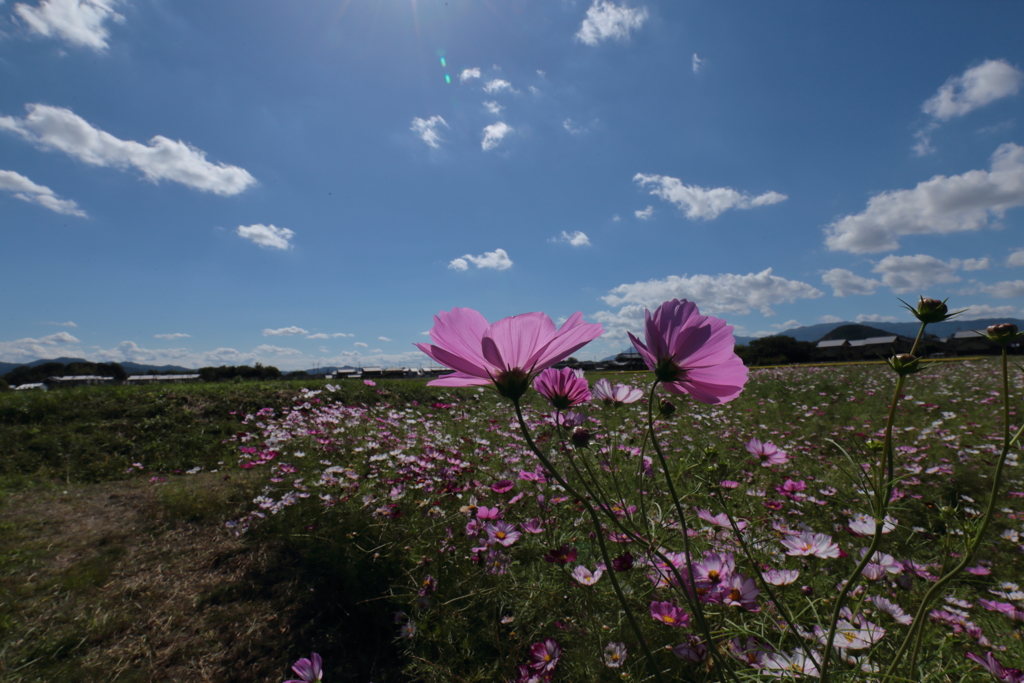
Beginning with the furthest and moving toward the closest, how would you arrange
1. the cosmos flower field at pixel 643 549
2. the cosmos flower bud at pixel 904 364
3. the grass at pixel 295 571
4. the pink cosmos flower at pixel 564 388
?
the grass at pixel 295 571 → the cosmos flower field at pixel 643 549 → the pink cosmos flower at pixel 564 388 → the cosmos flower bud at pixel 904 364

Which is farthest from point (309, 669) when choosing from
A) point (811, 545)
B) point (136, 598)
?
point (136, 598)

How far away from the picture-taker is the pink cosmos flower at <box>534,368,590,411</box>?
0.71m

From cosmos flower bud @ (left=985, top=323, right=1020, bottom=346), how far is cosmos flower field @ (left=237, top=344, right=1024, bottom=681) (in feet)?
0.65

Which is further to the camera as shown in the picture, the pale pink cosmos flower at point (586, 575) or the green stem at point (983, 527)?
the pale pink cosmos flower at point (586, 575)

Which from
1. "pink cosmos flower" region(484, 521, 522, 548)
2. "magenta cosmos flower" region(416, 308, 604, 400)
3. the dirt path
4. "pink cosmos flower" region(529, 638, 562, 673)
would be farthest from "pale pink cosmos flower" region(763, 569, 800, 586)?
the dirt path

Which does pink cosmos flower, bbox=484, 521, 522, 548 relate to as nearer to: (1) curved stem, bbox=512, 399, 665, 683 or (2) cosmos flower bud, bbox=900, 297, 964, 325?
(1) curved stem, bbox=512, 399, 665, 683

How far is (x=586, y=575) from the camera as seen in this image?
1.08m

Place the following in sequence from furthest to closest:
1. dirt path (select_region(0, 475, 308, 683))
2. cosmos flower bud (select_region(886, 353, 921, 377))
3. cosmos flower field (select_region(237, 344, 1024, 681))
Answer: dirt path (select_region(0, 475, 308, 683)) < cosmos flower field (select_region(237, 344, 1024, 681)) < cosmos flower bud (select_region(886, 353, 921, 377))

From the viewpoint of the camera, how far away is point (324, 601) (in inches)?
65.7

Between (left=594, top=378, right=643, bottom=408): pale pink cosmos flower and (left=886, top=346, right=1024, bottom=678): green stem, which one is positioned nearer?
(left=886, top=346, right=1024, bottom=678): green stem

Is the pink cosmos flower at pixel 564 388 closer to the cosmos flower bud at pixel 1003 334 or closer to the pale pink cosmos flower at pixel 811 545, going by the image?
the cosmos flower bud at pixel 1003 334

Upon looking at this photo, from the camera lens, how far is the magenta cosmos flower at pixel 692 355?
1.81 feet

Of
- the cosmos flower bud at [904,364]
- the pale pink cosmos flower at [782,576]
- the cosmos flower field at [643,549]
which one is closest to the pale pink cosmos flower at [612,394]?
the cosmos flower field at [643,549]

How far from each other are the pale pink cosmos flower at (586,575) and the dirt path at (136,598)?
98 cm
